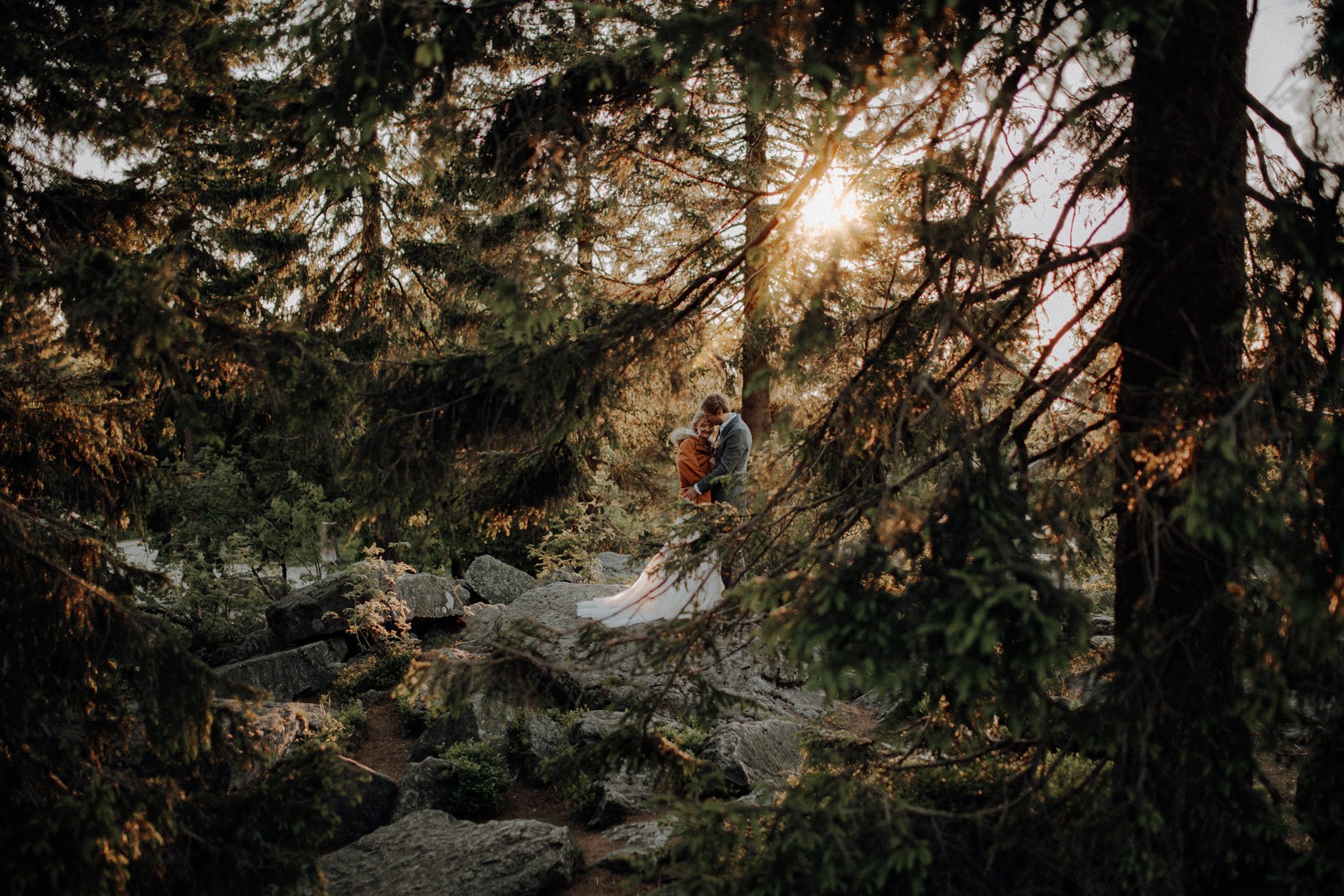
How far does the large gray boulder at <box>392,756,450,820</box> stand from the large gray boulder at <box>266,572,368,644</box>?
3.23 meters

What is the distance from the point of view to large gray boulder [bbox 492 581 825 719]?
13.8 ft

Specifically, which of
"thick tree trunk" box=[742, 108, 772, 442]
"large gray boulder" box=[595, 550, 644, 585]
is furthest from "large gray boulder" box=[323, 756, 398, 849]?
"large gray boulder" box=[595, 550, 644, 585]

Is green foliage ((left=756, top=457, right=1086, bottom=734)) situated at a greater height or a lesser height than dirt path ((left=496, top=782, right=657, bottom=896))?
greater

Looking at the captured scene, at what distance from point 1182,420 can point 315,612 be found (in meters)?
9.09

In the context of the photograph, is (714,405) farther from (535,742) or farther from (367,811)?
(367,811)

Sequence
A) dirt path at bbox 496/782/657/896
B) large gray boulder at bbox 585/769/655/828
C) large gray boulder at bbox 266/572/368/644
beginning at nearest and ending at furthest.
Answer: dirt path at bbox 496/782/657/896
large gray boulder at bbox 585/769/655/828
large gray boulder at bbox 266/572/368/644

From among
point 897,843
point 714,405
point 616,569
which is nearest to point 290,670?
point 714,405

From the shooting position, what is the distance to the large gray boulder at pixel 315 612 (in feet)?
30.9

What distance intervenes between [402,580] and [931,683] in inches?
333

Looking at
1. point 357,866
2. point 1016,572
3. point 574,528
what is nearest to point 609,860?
point 357,866

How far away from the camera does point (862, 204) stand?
4.34 meters

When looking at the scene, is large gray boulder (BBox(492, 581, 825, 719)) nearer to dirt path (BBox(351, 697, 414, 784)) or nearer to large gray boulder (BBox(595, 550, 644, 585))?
dirt path (BBox(351, 697, 414, 784))

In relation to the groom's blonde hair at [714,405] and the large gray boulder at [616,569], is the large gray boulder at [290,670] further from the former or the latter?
the groom's blonde hair at [714,405]

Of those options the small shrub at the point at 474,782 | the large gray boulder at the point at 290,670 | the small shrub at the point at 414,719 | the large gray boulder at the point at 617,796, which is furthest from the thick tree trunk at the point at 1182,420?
the large gray boulder at the point at 290,670
